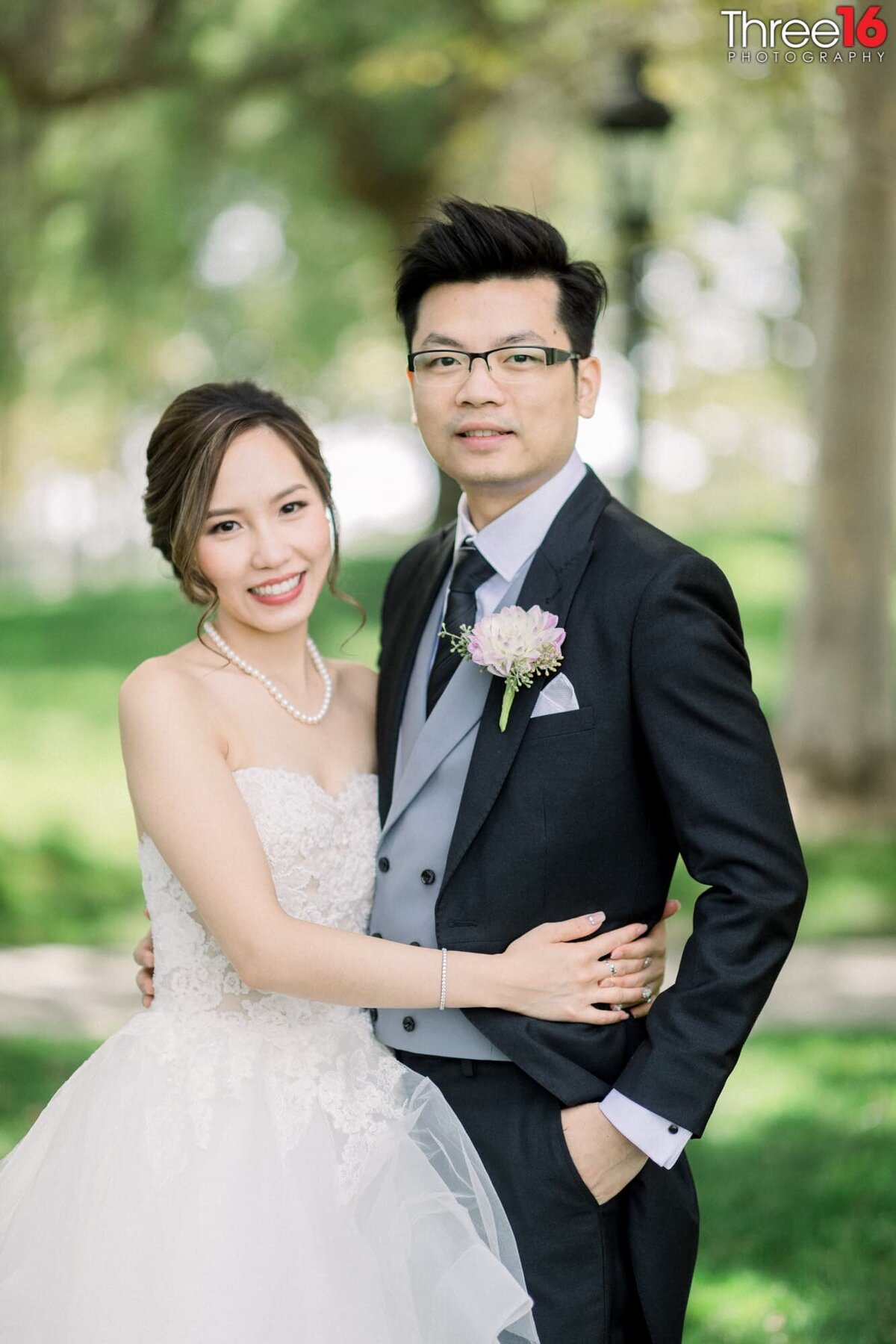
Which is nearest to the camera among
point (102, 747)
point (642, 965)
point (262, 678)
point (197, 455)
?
point (642, 965)

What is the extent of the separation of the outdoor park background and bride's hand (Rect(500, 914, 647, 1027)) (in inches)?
65.9

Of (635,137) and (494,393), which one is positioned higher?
(635,137)

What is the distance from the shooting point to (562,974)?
2.77 meters

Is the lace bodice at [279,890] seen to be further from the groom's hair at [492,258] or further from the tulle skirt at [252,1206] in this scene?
the groom's hair at [492,258]

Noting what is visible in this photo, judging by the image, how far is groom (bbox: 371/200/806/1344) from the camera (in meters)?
2.69

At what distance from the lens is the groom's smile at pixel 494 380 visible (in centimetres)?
295

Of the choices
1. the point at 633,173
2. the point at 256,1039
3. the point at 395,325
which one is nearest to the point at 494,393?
the point at 256,1039

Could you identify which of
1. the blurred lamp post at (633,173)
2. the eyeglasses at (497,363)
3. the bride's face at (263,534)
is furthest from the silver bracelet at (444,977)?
the blurred lamp post at (633,173)

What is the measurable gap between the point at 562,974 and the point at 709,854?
37cm

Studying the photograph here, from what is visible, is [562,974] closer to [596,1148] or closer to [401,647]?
[596,1148]

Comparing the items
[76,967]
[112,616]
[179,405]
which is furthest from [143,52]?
[179,405]

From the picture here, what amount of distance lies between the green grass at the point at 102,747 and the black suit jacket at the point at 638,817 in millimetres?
1110

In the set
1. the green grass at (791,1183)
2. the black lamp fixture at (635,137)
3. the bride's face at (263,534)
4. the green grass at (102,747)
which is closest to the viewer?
the bride's face at (263,534)

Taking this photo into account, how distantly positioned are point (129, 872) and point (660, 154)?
217 inches
